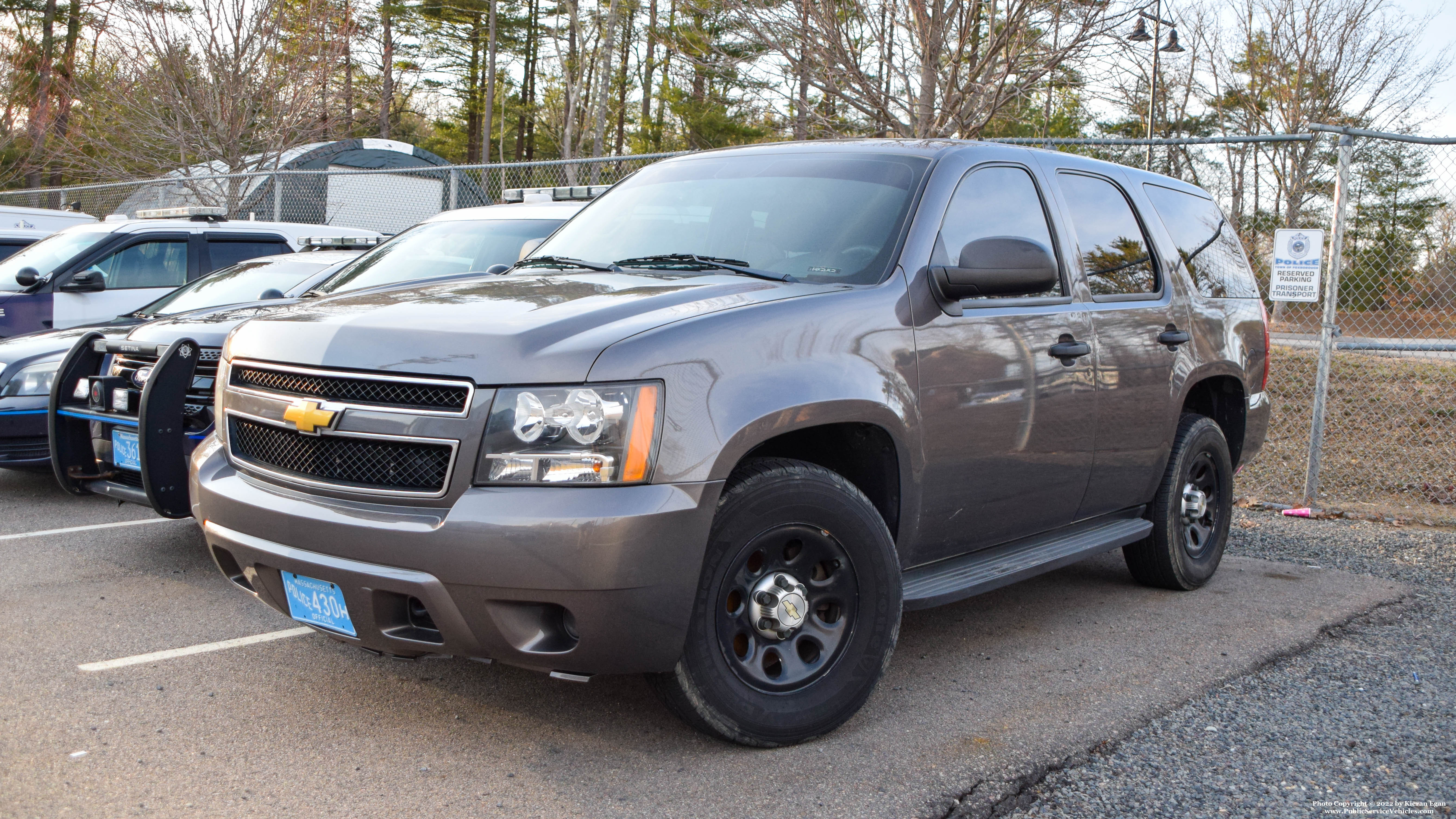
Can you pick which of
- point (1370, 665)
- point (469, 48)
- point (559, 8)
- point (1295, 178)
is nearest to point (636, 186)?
point (1370, 665)

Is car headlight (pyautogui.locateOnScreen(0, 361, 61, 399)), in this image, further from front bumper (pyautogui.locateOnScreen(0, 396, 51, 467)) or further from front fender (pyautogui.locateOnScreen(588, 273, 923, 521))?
front fender (pyautogui.locateOnScreen(588, 273, 923, 521))

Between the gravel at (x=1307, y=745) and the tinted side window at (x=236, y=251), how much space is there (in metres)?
8.41

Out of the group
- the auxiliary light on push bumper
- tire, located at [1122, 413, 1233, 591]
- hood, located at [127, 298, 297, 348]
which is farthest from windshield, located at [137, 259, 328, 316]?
tire, located at [1122, 413, 1233, 591]

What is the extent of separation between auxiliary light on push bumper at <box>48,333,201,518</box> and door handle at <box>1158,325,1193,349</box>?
4.06 meters

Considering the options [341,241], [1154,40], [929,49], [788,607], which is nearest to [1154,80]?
[1154,40]

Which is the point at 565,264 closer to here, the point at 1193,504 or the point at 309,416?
the point at 309,416

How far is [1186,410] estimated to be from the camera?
5.43m

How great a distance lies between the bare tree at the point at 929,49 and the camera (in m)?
9.85

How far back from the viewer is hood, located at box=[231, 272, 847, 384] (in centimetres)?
293

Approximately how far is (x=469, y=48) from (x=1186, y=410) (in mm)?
40974

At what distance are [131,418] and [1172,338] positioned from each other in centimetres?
457

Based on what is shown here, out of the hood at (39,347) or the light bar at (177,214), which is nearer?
the hood at (39,347)

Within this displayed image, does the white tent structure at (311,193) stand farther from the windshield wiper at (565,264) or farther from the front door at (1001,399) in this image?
the front door at (1001,399)

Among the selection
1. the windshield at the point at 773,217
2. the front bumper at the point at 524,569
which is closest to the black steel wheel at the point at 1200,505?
the windshield at the point at 773,217
